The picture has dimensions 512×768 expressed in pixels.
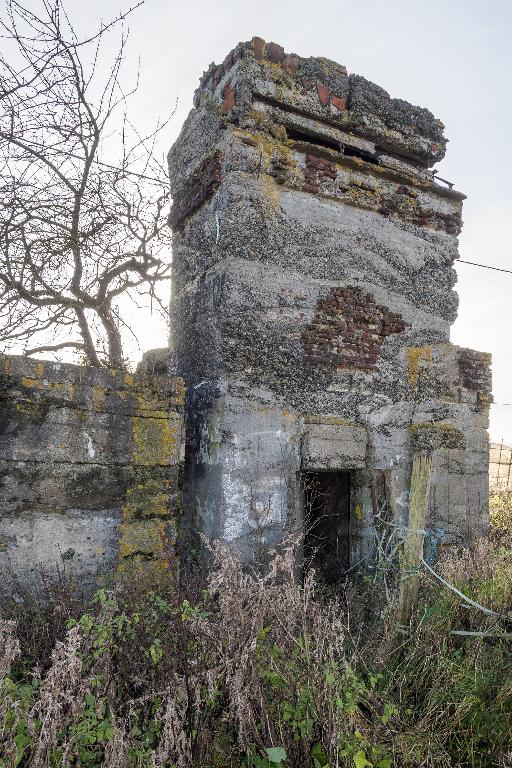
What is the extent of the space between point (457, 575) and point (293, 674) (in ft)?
7.20

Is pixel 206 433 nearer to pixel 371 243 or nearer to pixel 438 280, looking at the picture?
pixel 371 243

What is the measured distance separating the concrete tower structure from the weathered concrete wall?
0.51 meters

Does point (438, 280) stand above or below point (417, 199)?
below

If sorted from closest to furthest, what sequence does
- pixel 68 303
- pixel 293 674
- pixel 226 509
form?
pixel 293 674
pixel 226 509
pixel 68 303

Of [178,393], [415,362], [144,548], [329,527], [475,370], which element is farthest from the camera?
[475,370]

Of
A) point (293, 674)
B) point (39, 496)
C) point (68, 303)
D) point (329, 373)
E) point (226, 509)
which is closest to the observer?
point (293, 674)

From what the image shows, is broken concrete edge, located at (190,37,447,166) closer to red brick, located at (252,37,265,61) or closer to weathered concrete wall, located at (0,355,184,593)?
red brick, located at (252,37,265,61)

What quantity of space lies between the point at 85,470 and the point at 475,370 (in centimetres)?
399

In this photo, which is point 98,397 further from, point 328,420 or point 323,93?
point 323,93

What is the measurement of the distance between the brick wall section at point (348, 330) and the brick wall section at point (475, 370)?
0.93 meters

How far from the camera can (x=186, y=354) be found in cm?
480

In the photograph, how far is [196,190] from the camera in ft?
16.0

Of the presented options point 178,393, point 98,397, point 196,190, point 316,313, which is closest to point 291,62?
point 196,190

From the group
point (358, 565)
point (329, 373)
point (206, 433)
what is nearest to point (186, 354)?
point (206, 433)
